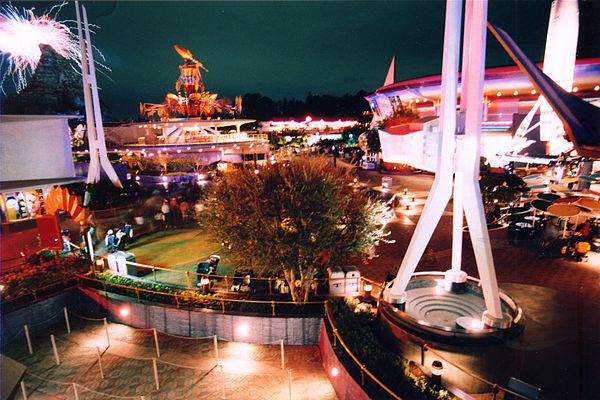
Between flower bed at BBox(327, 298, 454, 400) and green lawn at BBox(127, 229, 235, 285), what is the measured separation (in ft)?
15.4

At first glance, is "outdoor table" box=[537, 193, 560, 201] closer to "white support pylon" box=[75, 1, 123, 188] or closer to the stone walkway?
the stone walkway

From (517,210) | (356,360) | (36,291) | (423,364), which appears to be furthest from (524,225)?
(36,291)

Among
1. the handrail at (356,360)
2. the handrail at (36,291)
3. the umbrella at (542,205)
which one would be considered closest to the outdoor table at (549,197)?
the umbrella at (542,205)

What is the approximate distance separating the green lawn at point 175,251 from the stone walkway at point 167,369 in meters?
2.97

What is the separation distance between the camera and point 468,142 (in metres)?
7.41

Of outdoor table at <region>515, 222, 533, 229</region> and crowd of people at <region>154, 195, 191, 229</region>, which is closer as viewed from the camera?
outdoor table at <region>515, 222, 533, 229</region>

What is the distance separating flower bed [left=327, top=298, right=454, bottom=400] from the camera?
662 cm

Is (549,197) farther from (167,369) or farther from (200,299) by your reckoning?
(167,369)

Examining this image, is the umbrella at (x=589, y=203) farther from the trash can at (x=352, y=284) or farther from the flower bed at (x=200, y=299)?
the flower bed at (x=200, y=299)

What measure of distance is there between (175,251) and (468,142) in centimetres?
1287

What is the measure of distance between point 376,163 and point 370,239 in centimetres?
2964

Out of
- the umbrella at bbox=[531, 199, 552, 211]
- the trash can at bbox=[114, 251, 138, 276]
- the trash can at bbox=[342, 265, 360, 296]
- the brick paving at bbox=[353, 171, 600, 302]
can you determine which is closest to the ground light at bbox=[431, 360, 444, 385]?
the trash can at bbox=[342, 265, 360, 296]

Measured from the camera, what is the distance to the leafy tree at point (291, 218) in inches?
358

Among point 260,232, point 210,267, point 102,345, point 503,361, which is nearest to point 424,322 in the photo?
point 503,361
